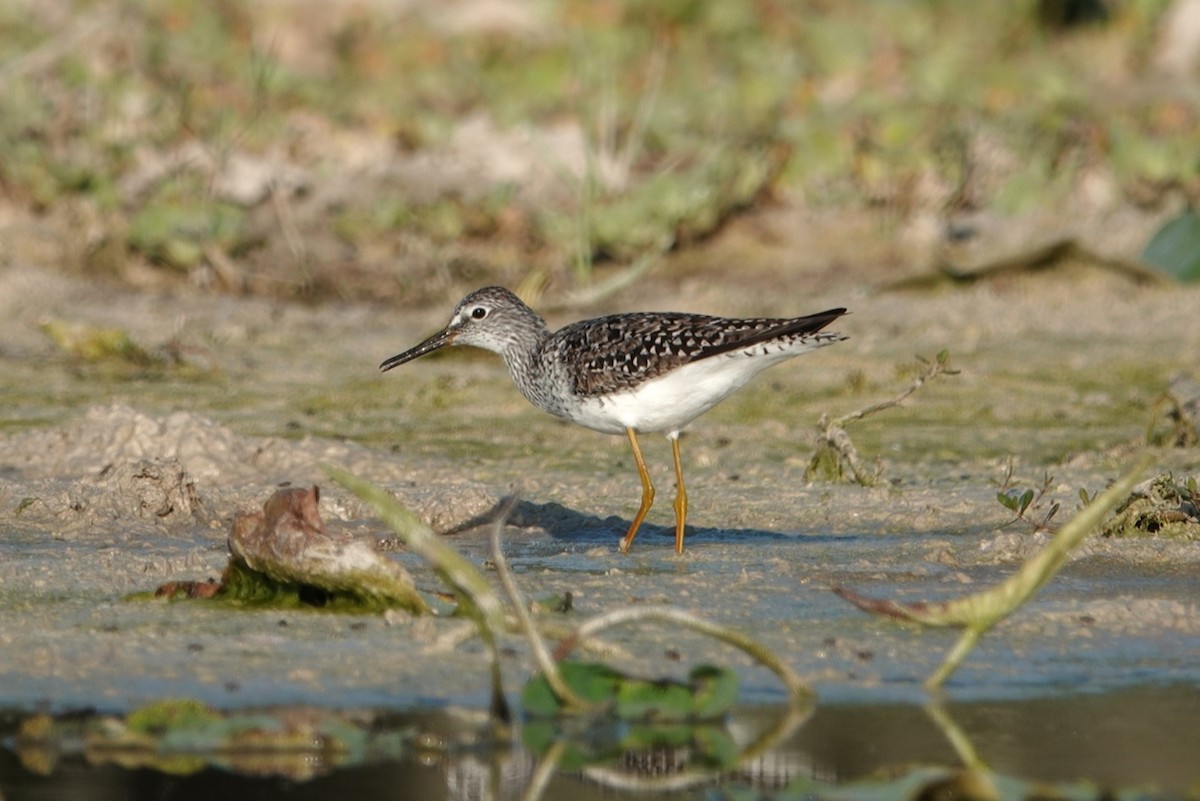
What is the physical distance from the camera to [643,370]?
21.8 feet

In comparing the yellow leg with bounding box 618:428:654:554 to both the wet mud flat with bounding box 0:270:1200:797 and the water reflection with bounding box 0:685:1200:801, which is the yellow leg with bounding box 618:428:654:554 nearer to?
the wet mud flat with bounding box 0:270:1200:797

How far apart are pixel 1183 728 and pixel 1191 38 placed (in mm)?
11850

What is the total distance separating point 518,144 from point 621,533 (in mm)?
6036

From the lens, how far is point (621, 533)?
7.04m

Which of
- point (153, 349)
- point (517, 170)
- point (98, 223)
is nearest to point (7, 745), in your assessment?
point (153, 349)

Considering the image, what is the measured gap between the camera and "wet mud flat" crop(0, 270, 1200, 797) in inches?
164

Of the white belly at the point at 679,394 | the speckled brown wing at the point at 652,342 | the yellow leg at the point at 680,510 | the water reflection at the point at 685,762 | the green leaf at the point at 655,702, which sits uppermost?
the speckled brown wing at the point at 652,342

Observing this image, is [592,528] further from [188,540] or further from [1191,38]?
[1191,38]

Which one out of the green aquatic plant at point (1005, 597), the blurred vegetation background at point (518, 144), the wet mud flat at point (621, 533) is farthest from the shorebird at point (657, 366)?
the blurred vegetation background at point (518, 144)

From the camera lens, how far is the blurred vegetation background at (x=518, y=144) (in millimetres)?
11469

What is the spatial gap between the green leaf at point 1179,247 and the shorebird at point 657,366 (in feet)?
13.7

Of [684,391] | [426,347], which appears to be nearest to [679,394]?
[684,391]

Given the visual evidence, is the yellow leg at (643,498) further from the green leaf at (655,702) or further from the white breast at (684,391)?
the green leaf at (655,702)

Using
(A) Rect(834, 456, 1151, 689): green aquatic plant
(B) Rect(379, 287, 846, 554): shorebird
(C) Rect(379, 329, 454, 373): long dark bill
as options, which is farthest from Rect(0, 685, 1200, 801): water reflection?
(C) Rect(379, 329, 454, 373): long dark bill
